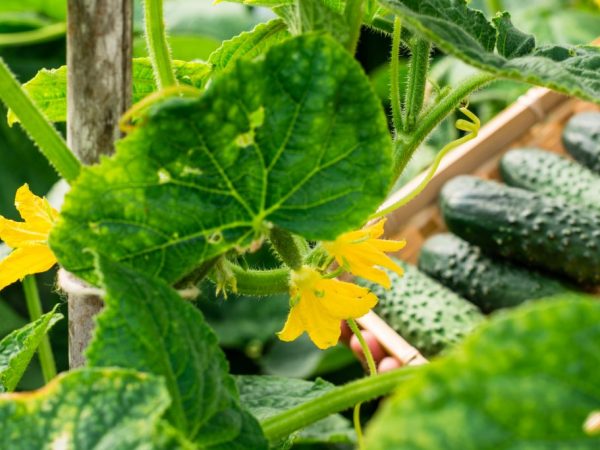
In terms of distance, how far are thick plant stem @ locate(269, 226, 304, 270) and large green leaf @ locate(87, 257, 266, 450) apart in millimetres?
113

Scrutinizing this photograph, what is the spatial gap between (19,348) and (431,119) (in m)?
0.40

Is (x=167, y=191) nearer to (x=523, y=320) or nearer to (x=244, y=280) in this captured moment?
(x=244, y=280)

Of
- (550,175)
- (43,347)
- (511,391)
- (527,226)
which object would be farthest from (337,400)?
(550,175)

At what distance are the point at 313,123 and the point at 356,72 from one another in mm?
42

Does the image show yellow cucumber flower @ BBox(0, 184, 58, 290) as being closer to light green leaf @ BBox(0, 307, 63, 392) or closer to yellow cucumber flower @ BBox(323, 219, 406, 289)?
light green leaf @ BBox(0, 307, 63, 392)

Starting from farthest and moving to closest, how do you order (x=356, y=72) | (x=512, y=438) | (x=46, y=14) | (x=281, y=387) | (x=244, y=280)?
(x=46, y=14) → (x=281, y=387) → (x=244, y=280) → (x=356, y=72) → (x=512, y=438)

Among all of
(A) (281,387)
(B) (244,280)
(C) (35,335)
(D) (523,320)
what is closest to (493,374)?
A: (D) (523,320)

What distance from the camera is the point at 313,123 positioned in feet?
1.75

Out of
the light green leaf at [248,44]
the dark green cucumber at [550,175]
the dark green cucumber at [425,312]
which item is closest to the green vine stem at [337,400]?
the light green leaf at [248,44]

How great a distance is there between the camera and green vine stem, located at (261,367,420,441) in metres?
0.56

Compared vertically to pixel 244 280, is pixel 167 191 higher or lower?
higher

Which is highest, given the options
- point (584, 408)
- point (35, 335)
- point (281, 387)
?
point (584, 408)

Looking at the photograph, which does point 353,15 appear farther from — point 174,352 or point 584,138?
point 584,138

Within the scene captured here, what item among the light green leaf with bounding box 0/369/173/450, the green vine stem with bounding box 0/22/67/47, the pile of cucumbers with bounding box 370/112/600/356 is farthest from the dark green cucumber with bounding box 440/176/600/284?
the light green leaf with bounding box 0/369/173/450
